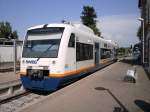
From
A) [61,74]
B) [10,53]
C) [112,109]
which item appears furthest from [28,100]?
[10,53]

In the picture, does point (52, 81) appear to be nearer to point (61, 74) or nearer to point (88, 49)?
point (61, 74)

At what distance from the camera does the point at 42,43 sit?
10516 millimetres

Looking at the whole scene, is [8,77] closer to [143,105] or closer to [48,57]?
[48,57]

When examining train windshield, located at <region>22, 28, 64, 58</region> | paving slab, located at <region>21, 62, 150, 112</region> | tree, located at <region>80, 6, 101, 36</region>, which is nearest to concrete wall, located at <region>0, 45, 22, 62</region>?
train windshield, located at <region>22, 28, 64, 58</region>

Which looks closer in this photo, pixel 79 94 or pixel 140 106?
pixel 140 106

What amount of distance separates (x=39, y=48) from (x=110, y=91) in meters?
3.82

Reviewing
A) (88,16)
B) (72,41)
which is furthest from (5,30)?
(72,41)

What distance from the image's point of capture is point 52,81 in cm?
966

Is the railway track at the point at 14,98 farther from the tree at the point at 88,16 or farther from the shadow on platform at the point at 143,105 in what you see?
the tree at the point at 88,16

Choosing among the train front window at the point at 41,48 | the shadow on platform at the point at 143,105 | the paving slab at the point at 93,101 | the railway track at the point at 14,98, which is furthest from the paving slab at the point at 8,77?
the shadow on platform at the point at 143,105

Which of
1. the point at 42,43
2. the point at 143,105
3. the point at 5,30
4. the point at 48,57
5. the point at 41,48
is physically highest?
the point at 5,30

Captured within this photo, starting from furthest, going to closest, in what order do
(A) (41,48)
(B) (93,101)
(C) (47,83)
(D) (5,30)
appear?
(D) (5,30) → (A) (41,48) → (C) (47,83) → (B) (93,101)

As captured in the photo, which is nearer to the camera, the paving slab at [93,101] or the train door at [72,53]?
the paving slab at [93,101]

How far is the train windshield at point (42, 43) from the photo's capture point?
1015 centimetres
